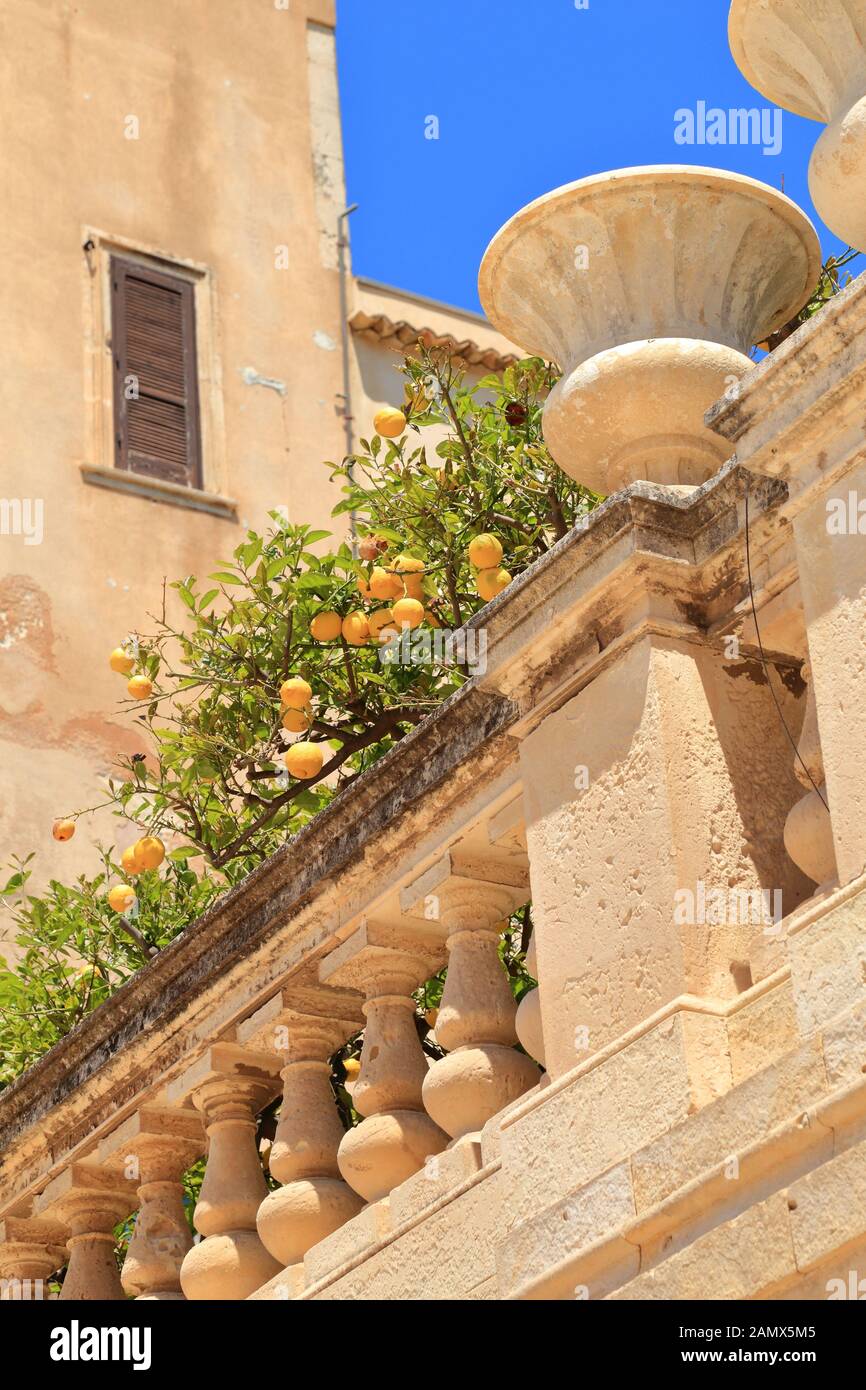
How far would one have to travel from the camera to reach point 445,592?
631 centimetres

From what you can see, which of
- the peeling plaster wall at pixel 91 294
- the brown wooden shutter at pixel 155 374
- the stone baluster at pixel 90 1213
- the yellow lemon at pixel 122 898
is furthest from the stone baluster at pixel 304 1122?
the brown wooden shutter at pixel 155 374

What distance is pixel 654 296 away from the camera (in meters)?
3.93

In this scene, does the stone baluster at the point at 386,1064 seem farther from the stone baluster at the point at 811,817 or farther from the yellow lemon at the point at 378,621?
the yellow lemon at the point at 378,621

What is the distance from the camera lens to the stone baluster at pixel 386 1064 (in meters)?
4.00

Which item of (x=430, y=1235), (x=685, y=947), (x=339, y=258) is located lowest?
(x=430, y=1235)

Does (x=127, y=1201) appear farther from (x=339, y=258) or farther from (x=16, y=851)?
(x=339, y=258)

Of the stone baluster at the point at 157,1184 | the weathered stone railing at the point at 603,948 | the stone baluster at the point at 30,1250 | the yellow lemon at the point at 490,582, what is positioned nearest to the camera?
the weathered stone railing at the point at 603,948

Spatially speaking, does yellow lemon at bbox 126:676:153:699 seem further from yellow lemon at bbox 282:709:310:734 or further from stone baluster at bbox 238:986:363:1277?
stone baluster at bbox 238:986:363:1277

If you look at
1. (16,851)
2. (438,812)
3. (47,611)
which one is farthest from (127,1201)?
(47,611)

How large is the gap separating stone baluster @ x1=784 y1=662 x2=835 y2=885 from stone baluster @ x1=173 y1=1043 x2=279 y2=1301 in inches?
60.9

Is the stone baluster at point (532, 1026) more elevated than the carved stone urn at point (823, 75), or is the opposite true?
the carved stone urn at point (823, 75)

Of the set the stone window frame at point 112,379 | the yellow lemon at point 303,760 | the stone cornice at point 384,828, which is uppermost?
the stone window frame at point 112,379

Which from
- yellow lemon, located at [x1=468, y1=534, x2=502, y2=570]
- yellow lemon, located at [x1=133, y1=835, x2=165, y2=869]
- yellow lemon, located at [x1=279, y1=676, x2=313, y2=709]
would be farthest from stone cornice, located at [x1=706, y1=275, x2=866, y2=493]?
yellow lemon, located at [x1=133, y1=835, x2=165, y2=869]

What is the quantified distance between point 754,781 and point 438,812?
772 millimetres
